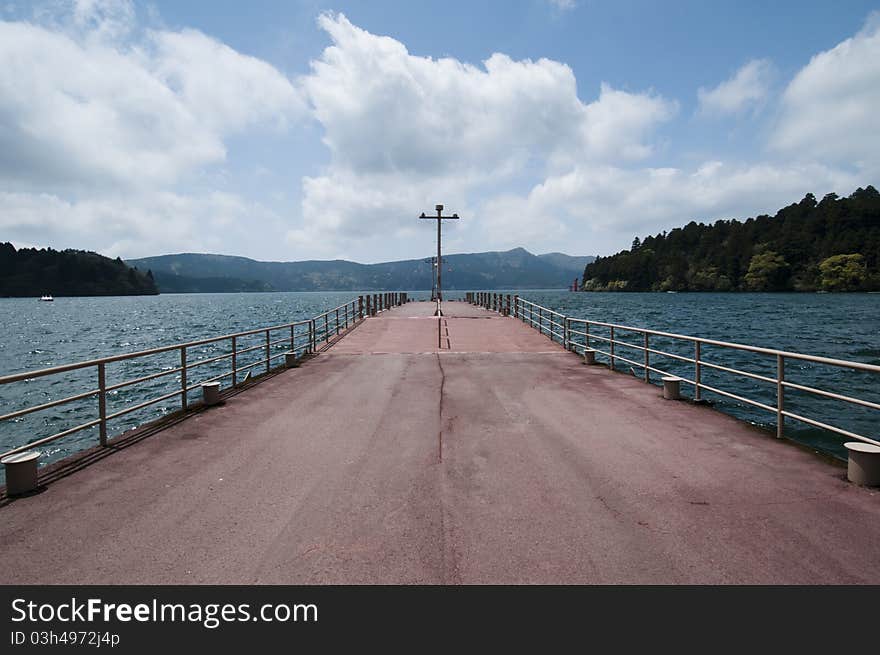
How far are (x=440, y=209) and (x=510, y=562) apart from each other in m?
29.0

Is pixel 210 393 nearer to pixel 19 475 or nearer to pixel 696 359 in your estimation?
pixel 19 475

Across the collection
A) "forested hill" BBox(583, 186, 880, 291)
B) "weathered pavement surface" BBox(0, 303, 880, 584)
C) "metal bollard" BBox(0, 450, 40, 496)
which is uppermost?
"forested hill" BBox(583, 186, 880, 291)

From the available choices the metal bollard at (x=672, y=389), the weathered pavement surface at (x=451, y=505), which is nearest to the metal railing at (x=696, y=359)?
the metal bollard at (x=672, y=389)

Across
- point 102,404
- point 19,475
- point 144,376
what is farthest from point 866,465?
point 144,376

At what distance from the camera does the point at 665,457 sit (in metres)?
5.89

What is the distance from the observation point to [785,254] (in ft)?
437

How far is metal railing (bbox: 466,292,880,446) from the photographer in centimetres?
586

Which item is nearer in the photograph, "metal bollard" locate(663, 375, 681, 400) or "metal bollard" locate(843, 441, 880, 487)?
"metal bollard" locate(843, 441, 880, 487)

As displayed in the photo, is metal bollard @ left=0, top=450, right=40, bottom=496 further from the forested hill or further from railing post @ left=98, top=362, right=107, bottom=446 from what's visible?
the forested hill

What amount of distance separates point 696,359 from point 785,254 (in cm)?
15437

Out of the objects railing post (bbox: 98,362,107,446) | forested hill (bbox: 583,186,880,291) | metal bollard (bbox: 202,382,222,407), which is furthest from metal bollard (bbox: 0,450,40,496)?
forested hill (bbox: 583,186,880,291)

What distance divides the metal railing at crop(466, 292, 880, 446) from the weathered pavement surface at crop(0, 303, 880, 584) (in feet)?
1.99

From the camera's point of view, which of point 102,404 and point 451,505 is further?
point 102,404

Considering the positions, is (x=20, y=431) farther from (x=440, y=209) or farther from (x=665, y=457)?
(x=440, y=209)
